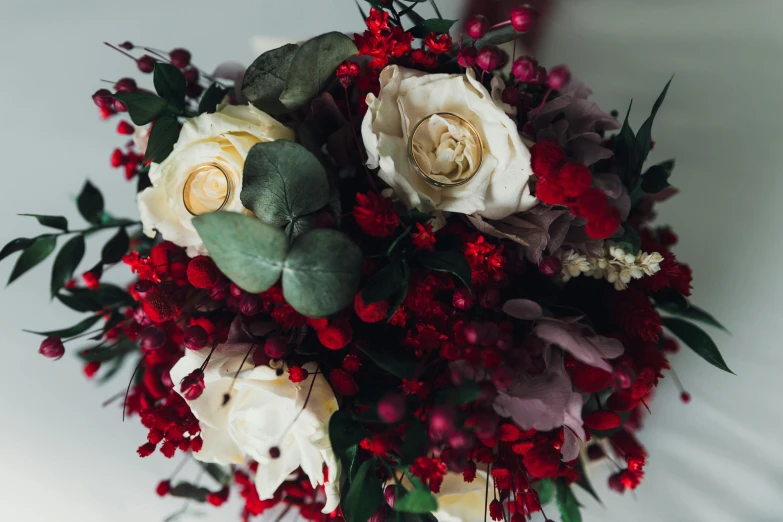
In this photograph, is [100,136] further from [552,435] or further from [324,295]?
[552,435]

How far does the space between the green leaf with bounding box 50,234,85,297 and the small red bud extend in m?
0.23

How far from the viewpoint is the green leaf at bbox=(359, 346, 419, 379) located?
1.40 ft

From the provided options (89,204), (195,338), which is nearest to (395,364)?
(195,338)

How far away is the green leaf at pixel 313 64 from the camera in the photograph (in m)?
0.44

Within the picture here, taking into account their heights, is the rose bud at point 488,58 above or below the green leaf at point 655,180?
above

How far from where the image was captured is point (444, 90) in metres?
0.44

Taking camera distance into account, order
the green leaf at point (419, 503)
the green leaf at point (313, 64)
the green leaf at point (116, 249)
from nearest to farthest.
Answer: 1. the green leaf at point (419, 503)
2. the green leaf at point (313, 64)
3. the green leaf at point (116, 249)

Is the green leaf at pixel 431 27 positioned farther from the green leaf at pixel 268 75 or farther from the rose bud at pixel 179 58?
the rose bud at pixel 179 58

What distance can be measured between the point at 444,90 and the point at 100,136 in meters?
0.65

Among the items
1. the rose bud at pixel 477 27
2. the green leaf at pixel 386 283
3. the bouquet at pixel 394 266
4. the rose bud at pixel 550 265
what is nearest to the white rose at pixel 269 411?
the bouquet at pixel 394 266

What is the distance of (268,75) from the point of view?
47cm

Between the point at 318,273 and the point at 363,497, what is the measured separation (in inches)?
7.5

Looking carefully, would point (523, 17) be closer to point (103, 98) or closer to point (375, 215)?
point (375, 215)

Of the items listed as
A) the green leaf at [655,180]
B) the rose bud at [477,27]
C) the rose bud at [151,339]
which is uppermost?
the rose bud at [477,27]
